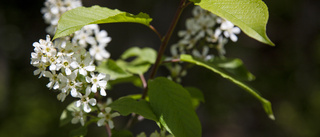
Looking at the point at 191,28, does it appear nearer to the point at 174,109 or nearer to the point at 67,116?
the point at 174,109

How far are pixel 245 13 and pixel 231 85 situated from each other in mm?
5724

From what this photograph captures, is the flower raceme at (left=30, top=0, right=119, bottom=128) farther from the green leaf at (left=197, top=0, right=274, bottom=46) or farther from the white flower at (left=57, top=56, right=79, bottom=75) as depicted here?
the green leaf at (left=197, top=0, right=274, bottom=46)

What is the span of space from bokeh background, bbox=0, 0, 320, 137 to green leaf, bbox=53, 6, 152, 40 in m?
3.39

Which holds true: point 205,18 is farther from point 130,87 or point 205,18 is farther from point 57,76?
point 130,87

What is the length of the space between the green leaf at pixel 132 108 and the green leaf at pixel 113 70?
0.78ft

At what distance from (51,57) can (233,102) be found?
573 centimetres

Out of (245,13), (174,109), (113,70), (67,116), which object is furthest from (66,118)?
(245,13)

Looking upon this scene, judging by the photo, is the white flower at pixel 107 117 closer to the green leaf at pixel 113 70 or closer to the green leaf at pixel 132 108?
the green leaf at pixel 132 108

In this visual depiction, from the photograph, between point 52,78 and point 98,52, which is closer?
point 52,78

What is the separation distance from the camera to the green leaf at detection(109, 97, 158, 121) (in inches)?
35.4

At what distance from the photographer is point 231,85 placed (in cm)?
638

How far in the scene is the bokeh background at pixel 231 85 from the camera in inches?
204

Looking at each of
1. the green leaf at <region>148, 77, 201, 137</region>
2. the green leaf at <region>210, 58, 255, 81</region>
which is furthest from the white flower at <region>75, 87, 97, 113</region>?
the green leaf at <region>210, 58, 255, 81</region>

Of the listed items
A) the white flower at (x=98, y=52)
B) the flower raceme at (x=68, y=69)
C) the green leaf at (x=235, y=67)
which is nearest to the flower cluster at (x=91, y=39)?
the white flower at (x=98, y=52)
